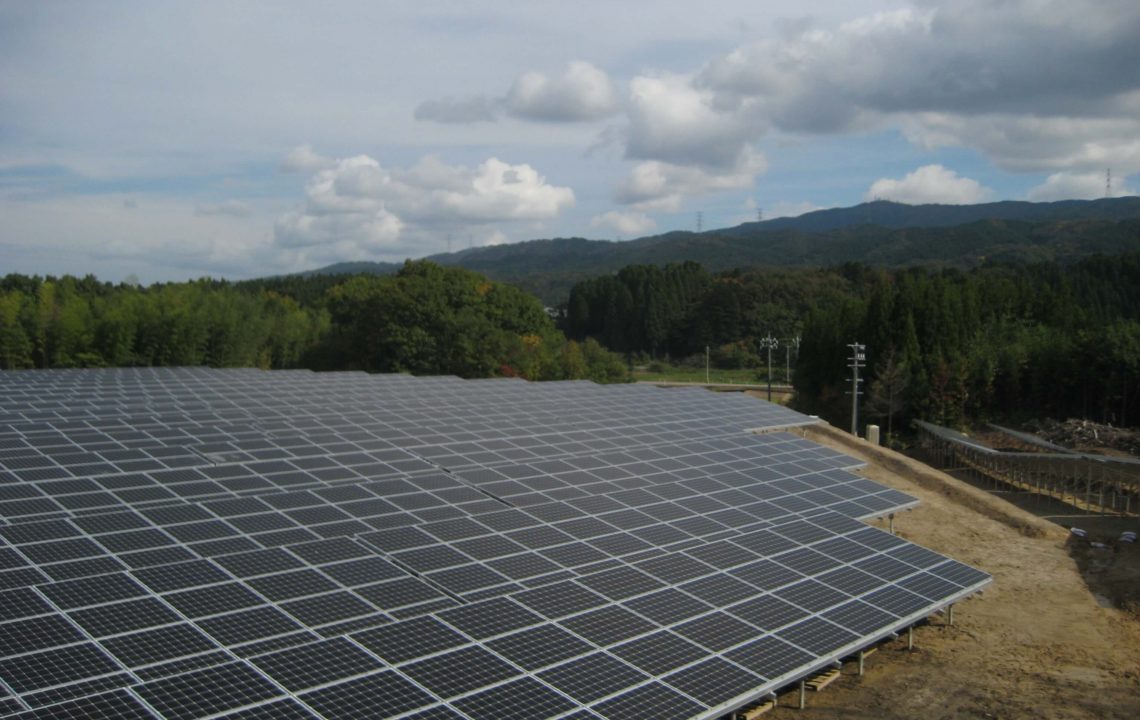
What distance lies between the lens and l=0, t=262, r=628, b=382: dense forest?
6588cm

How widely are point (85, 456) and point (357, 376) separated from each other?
1044 inches

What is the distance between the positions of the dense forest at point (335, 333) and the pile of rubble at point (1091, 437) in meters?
37.5

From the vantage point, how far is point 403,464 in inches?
912

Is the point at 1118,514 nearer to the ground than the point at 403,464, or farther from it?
nearer to the ground

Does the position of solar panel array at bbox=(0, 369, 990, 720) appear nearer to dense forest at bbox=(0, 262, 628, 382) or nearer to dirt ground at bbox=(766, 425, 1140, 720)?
dirt ground at bbox=(766, 425, 1140, 720)

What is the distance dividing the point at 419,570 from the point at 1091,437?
46.9 metres

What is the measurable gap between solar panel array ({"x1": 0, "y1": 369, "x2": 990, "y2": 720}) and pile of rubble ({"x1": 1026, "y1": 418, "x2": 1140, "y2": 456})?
27.3 meters

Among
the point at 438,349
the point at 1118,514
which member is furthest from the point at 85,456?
the point at 438,349

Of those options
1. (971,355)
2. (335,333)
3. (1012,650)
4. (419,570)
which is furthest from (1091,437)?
(335,333)

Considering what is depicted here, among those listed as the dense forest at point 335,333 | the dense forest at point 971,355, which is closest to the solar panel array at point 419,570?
the dense forest at point 971,355

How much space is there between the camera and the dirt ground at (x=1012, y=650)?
16.5 meters

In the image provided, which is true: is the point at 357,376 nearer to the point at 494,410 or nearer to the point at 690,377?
the point at 494,410

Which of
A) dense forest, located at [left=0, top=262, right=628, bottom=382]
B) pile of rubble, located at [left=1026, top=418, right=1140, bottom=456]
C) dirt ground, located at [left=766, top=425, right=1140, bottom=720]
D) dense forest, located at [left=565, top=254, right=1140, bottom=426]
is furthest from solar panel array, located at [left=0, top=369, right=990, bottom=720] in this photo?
dense forest, located at [left=0, top=262, right=628, bottom=382]

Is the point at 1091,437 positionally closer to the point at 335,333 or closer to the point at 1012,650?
the point at 1012,650
